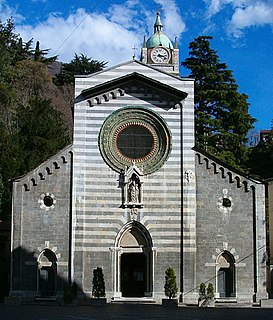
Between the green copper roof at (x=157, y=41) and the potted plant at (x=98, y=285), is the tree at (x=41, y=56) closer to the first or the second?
the green copper roof at (x=157, y=41)

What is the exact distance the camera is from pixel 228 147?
46031 millimetres

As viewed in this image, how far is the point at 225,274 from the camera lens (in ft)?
96.9

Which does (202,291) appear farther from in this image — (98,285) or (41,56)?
(41,56)

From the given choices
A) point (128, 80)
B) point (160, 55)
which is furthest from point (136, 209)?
point (160, 55)

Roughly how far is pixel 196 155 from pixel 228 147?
1650cm

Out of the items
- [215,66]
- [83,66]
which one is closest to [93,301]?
[215,66]

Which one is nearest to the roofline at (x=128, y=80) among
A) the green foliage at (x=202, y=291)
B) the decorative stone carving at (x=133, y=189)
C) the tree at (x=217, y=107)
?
the decorative stone carving at (x=133, y=189)

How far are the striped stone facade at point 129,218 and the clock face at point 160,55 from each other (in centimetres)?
2267

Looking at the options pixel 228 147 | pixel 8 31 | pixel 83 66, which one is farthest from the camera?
pixel 83 66

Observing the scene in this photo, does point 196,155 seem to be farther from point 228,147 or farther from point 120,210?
point 228,147

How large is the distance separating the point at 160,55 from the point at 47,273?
2771cm

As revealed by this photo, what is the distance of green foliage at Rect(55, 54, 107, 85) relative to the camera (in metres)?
62.9

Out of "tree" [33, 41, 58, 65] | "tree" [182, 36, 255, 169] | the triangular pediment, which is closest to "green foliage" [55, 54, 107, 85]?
"tree" [33, 41, 58, 65]

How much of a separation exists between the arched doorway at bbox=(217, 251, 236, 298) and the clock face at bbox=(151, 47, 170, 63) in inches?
1026
